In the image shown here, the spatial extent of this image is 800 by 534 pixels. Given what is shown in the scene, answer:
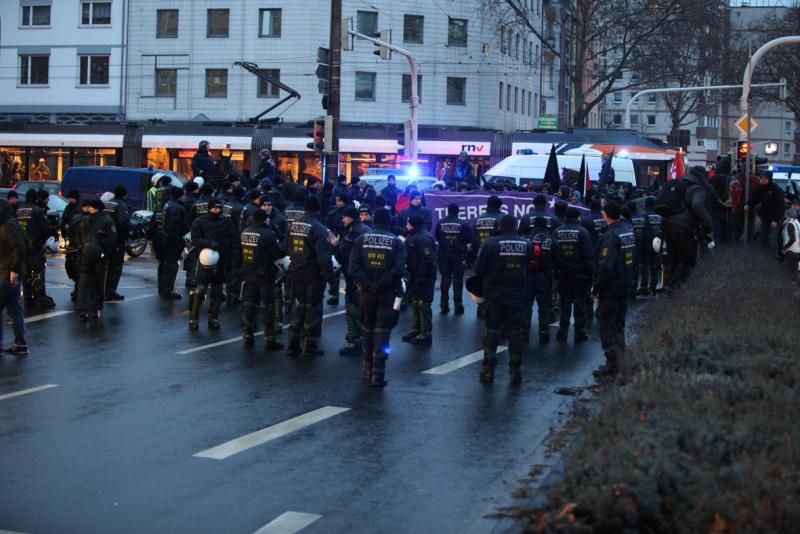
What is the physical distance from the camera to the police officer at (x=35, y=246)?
707 inches

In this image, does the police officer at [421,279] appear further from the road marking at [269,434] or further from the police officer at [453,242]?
the road marking at [269,434]

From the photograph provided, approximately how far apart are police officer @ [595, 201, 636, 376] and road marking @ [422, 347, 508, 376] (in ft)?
5.64

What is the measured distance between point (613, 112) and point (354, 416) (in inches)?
4220

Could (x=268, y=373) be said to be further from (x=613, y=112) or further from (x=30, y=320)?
(x=613, y=112)

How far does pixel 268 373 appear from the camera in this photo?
44.0ft

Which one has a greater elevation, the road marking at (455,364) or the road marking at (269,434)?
the road marking at (455,364)

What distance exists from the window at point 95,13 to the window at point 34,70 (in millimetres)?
2813

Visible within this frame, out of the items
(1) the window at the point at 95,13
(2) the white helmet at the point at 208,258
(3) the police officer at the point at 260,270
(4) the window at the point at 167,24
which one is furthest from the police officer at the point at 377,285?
(1) the window at the point at 95,13

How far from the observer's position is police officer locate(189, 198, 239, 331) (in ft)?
54.7

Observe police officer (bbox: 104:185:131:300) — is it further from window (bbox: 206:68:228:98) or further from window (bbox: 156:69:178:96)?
window (bbox: 156:69:178:96)

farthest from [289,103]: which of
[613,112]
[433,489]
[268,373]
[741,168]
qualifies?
[613,112]

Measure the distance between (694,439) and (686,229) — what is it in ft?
39.8

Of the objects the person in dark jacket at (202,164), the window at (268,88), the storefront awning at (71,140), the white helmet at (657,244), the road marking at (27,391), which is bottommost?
the road marking at (27,391)

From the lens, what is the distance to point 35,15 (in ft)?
206
